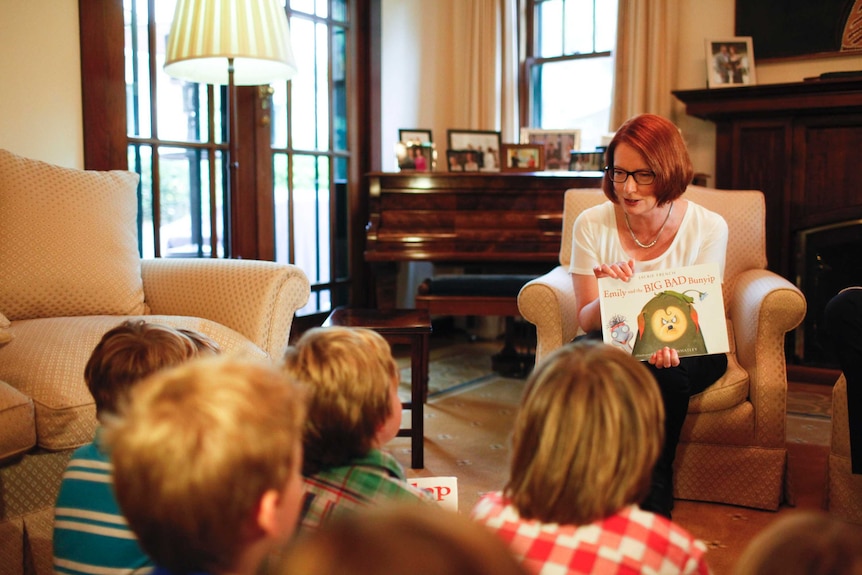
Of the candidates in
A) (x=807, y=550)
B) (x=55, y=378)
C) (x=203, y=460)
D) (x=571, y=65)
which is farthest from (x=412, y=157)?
(x=807, y=550)

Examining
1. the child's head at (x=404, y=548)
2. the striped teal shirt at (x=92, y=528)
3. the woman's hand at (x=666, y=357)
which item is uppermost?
the child's head at (x=404, y=548)

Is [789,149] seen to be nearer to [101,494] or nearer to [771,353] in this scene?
[771,353]

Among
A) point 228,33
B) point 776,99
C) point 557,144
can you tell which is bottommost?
point 557,144

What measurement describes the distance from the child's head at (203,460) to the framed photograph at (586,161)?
3564 mm

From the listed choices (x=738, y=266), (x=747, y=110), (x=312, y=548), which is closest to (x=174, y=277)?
(x=738, y=266)

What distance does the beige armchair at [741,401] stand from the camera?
231 cm

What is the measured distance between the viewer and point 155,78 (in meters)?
3.50

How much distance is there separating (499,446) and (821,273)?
6.25 feet

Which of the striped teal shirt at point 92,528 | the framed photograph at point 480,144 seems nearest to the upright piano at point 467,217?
the framed photograph at point 480,144

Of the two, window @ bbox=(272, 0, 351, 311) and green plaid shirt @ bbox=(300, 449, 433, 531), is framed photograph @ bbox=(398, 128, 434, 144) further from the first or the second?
green plaid shirt @ bbox=(300, 449, 433, 531)

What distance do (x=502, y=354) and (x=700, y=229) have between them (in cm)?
187

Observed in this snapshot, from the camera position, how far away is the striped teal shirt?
1.23 meters

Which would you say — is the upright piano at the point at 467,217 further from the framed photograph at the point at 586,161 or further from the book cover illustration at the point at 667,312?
the book cover illustration at the point at 667,312

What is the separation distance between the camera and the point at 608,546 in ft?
3.22
